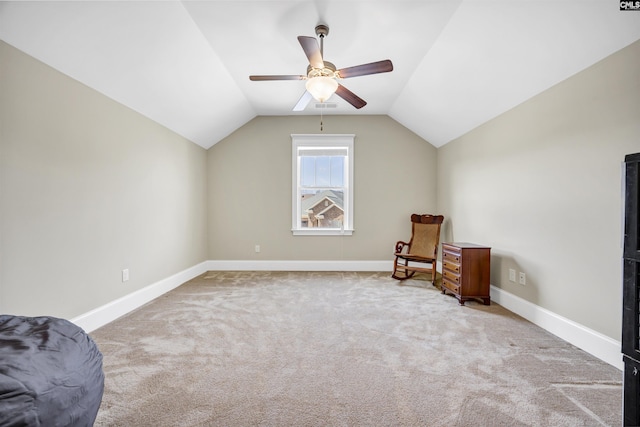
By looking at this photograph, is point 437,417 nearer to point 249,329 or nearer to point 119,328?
point 249,329

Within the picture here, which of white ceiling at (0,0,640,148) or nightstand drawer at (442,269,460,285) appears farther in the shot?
nightstand drawer at (442,269,460,285)

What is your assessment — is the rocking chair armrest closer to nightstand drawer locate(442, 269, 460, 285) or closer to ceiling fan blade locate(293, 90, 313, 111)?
nightstand drawer locate(442, 269, 460, 285)

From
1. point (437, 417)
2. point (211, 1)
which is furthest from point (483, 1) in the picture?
point (437, 417)

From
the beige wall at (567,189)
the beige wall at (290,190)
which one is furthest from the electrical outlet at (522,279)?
the beige wall at (290,190)

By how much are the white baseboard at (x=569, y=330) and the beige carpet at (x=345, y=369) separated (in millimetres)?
68

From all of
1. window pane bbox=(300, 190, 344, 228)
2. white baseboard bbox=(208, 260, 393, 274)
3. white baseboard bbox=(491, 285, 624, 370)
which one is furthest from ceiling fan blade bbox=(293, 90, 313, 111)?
white baseboard bbox=(491, 285, 624, 370)

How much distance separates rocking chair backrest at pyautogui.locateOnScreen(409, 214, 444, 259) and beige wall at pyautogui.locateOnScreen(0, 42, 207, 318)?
3.62m

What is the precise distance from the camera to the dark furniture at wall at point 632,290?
1030mm

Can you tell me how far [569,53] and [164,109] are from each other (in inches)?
151

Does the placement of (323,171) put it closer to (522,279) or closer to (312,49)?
(312,49)

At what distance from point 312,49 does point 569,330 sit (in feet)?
9.57

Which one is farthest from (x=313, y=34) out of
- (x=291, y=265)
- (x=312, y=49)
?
(x=291, y=265)

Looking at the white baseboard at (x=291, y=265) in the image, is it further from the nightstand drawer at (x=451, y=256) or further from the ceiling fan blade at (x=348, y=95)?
the ceiling fan blade at (x=348, y=95)

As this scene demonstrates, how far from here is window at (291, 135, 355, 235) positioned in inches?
193
